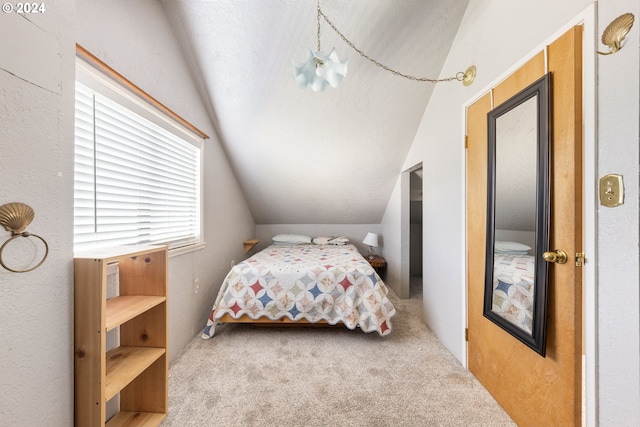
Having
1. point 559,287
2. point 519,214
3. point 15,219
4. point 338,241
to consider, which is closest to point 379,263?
point 338,241

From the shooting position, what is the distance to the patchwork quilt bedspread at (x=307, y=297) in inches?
84.4

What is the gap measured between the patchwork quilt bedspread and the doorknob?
4.35 feet

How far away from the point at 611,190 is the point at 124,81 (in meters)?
2.27

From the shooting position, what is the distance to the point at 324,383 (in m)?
1.61

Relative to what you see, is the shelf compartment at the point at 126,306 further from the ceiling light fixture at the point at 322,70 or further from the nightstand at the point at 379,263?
the nightstand at the point at 379,263

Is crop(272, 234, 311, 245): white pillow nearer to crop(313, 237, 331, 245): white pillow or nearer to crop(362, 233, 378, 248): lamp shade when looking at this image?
crop(313, 237, 331, 245): white pillow

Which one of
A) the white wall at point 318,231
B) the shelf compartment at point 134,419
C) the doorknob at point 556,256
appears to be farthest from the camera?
the white wall at point 318,231

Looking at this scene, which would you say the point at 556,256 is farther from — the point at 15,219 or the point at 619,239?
the point at 15,219

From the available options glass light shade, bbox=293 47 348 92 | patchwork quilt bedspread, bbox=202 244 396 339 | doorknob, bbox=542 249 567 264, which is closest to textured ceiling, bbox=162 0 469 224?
glass light shade, bbox=293 47 348 92

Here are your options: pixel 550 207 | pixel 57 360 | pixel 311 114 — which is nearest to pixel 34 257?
pixel 57 360

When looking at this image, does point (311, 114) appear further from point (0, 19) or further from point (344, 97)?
point (0, 19)

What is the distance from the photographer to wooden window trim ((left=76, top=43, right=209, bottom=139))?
1147 mm

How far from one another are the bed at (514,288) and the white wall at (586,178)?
11.2 inches

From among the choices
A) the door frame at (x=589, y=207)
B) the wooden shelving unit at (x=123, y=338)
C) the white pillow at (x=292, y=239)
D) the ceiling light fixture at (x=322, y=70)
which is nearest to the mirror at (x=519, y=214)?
the door frame at (x=589, y=207)
